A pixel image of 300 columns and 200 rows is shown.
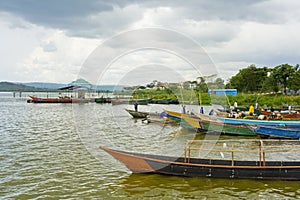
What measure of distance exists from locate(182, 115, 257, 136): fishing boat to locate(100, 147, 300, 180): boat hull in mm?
8235

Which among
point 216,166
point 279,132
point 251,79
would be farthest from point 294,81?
point 216,166

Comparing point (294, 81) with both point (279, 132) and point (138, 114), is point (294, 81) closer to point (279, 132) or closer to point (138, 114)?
point (138, 114)

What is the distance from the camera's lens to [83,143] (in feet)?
54.6

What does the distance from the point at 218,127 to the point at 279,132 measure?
11.7 ft

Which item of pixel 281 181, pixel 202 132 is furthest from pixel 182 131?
pixel 281 181

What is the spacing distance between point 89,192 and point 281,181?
20.0ft

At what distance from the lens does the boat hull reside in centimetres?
920

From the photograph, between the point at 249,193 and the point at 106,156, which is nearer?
the point at 249,193

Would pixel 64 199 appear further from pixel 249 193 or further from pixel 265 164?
pixel 265 164

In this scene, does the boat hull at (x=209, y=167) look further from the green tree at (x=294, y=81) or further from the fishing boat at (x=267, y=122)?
the green tree at (x=294, y=81)

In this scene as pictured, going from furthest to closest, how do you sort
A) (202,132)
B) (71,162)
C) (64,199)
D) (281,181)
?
(202,132) → (71,162) → (281,181) → (64,199)

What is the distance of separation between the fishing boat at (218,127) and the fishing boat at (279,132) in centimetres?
89

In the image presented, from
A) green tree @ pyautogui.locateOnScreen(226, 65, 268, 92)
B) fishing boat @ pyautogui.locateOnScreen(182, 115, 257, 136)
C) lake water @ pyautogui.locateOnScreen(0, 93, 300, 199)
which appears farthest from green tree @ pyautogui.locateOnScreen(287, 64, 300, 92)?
lake water @ pyautogui.locateOnScreen(0, 93, 300, 199)

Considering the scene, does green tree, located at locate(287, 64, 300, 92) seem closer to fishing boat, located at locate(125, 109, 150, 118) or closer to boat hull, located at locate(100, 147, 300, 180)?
fishing boat, located at locate(125, 109, 150, 118)
